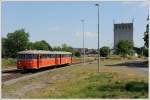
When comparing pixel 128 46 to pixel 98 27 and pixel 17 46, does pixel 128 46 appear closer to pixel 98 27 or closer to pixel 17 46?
pixel 17 46

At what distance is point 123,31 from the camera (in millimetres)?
159875

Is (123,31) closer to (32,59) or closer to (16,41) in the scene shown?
(16,41)

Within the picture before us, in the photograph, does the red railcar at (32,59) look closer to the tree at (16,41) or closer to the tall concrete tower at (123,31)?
the tree at (16,41)

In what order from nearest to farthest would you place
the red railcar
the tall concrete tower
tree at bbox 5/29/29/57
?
the red railcar, tree at bbox 5/29/29/57, the tall concrete tower

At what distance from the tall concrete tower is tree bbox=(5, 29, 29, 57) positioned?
2688 inches

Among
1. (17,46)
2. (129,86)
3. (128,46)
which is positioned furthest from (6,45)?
(129,86)

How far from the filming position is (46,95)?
→ 62.4ft

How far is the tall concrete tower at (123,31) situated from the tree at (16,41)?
6827 centimetres

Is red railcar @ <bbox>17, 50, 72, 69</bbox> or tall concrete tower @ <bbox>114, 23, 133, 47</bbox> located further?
tall concrete tower @ <bbox>114, 23, 133, 47</bbox>

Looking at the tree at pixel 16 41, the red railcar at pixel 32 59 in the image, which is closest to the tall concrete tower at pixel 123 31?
the tree at pixel 16 41

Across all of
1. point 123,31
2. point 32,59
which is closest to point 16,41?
point 32,59

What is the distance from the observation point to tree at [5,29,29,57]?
297ft

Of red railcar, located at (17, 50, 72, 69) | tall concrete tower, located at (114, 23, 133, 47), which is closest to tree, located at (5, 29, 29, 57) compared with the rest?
red railcar, located at (17, 50, 72, 69)

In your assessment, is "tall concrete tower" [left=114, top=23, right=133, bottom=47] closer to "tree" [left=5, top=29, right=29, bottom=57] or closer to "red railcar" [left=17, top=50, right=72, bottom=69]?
"tree" [left=5, top=29, right=29, bottom=57]
